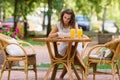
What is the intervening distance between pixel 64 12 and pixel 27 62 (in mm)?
1041

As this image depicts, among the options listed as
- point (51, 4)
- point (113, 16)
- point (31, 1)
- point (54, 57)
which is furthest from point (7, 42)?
point (113, 16)

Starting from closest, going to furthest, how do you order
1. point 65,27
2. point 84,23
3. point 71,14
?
1. point 71,14
2. point 65,27
3. point 84,23

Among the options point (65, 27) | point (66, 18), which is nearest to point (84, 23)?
point (65, 27)

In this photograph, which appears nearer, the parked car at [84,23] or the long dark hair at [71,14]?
the long dark hair at [71,14]

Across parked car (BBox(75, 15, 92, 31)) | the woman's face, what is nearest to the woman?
the woman's face

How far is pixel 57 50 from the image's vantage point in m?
7.71

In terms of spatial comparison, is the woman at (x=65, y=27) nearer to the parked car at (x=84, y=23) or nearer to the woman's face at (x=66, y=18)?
the woman's face at (x=66, y=18)

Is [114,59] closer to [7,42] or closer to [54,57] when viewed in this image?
[54,57]

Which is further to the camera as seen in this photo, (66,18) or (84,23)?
(84,23)

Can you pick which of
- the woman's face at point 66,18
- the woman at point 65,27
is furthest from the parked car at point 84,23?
the woman's face at point 66,18

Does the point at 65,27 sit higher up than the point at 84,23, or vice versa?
the point at 65,27

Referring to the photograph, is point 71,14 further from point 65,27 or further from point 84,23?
point 84,23

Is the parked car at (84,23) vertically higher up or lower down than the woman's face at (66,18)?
lower down

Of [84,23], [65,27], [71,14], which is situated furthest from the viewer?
[84,23]
